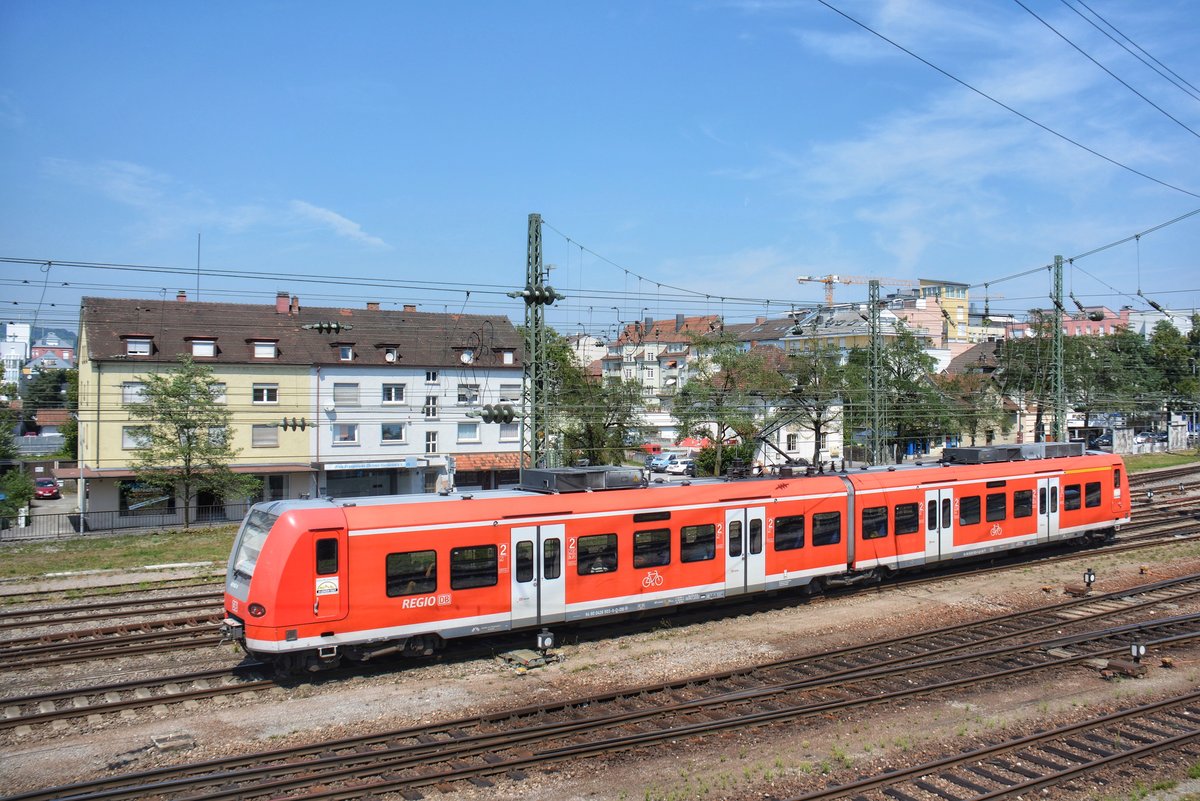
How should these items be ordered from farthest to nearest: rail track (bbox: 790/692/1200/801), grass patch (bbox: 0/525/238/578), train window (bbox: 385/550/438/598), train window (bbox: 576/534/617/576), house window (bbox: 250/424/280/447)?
1. house window (bbox: 250/424/280/447)
2. grass patch (bbox: 0/525/238/578)
3. train window (bbox: 576/534/617/576)
4. train window (bbox: 385/550/438/598)
5. rail track (bbox: 790/692/1200/801)

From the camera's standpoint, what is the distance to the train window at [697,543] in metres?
17.4

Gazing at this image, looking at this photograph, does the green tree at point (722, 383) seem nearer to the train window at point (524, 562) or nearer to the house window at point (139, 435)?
the house window at point (139, 435)

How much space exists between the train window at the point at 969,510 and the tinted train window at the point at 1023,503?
167 centimetres

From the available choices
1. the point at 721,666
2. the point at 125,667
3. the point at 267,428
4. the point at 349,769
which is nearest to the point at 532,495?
the point at 721,666

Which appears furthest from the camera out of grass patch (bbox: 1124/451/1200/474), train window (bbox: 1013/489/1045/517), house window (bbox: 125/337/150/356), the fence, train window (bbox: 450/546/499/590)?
A: grass patch (bbox: 1124/451/1200/474)

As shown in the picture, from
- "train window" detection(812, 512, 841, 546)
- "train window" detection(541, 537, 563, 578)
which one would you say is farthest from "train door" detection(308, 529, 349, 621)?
"train window" detection(812, 512, 841, 546)

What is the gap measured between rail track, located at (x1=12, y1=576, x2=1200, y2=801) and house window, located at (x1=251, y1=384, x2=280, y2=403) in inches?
1419

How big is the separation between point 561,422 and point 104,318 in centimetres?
2321

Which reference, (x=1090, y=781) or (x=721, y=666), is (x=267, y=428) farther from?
(x=1090, y=781)

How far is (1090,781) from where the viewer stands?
34.6 ft

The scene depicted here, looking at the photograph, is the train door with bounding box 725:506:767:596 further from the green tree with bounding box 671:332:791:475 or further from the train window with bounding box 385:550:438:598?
the green tree with bounding box 671:332:791:475

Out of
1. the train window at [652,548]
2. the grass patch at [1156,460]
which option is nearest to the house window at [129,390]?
the train window at [652,548]

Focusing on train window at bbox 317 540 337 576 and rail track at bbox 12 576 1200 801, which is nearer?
rail track at bbox 12 576 1200 801

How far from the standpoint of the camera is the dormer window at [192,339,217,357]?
43.3 meters
